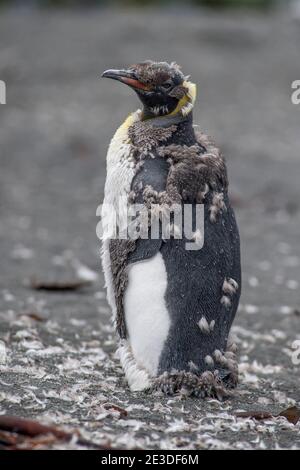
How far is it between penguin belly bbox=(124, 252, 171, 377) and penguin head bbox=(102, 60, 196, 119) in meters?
0.76

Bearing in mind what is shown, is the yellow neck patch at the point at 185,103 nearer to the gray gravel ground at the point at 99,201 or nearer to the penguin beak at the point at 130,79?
the penguin beak at the point at 130,79

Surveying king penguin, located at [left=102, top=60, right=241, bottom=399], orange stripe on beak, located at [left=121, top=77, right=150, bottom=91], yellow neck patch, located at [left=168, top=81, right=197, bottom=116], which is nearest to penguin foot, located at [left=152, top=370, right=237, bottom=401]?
king penguin, located at [left=102, top=60, right=241, bottom=399]

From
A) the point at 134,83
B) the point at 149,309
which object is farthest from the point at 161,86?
the point at 149,309

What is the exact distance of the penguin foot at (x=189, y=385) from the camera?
4297 mm

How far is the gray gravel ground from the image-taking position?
13.2 ft

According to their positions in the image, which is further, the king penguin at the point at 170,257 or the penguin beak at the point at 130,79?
the penguin beak at the point at 130,79

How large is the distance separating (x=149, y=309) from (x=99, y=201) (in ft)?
22.4

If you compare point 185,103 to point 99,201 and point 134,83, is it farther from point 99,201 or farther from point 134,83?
point 99,201

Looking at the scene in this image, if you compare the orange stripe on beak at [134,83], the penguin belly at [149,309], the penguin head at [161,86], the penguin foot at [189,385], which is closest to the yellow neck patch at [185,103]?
the penguin head at [161,86]

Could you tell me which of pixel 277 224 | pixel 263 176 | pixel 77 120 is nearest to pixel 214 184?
pixel 277 224

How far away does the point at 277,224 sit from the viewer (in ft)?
33.6

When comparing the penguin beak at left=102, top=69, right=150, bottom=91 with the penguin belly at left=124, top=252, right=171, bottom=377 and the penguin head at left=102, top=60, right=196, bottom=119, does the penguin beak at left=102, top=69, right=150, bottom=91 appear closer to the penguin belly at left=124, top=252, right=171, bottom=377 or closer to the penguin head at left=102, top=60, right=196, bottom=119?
the penguin head at left=102, top=60, right=196, bottom=119

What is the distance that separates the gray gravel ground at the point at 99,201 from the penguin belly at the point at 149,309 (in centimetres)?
21
